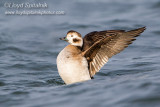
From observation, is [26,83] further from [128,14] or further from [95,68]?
[128,14]

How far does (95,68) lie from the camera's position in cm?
668

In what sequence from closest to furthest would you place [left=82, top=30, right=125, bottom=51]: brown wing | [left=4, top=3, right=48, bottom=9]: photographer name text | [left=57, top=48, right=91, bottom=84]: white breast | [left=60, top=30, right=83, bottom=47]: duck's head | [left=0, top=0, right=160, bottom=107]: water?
[left=0, top=0, right=160, bottom=107]: water < [left=57, top=48, right=91, bottom=84]: white breast < [left=60, top=30, right=83, bottom=47]: duck's head < [left=82, top=30, right=125, bottom=51]: brown wing < [left=4, top=3, right=48, bottom=9]: photographer name text

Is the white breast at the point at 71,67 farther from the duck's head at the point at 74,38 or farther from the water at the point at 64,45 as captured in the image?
the duck's head at the point at 74,38

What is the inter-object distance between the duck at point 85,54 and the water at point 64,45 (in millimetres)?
228

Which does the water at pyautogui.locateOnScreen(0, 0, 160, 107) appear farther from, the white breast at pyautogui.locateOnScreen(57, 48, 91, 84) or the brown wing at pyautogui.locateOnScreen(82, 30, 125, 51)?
the brown wing at pyautogui.locateOnScreen(82, 30, 125, 51)

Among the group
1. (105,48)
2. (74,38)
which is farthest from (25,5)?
(105,48)

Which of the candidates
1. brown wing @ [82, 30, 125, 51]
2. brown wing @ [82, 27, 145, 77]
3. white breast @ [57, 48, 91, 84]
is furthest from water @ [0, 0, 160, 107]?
brown wing @ [82, 30, 125, 51]

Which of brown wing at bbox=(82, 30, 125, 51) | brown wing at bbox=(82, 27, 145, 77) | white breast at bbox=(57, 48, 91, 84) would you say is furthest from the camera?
brown wing at bbox=(82, 30, 125, 51)

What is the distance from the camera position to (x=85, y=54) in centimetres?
652

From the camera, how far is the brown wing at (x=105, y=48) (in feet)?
21.4

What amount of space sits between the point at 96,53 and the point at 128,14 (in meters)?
8.07

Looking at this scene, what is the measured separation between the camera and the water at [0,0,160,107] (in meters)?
5.30

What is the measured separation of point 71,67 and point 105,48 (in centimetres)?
82

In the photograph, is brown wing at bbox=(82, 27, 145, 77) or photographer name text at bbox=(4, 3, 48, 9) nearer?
brown wing at bbox=(82, 27, 145, 77)
